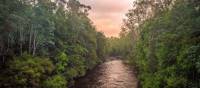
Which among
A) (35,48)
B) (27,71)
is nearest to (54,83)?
(27,71)

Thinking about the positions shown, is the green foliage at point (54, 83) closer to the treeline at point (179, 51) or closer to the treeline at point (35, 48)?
the treeline at point (35, 48)

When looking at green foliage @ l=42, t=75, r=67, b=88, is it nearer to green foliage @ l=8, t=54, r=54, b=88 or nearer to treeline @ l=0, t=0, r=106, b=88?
treeline @ l=0, t=0, r=106, b=88

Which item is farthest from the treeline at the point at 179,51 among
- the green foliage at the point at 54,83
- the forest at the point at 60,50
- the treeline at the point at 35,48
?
the treeline at the point at 35,48

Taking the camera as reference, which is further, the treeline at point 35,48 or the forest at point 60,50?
the treeline at point 35,48

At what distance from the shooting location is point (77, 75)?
45656 mm

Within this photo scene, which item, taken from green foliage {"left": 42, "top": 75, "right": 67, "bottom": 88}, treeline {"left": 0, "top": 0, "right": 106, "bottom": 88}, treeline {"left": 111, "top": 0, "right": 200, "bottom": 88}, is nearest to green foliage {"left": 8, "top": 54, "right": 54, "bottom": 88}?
treeline {"left": 0, "top": 0, "right": 106, "bottom": 88}

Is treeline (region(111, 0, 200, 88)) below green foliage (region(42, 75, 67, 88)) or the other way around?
the other way around

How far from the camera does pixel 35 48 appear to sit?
3906 centimetres

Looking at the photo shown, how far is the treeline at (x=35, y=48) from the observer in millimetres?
29672

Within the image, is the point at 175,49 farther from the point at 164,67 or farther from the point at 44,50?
the point at 44,50

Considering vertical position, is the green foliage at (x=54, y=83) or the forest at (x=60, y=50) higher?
the forest at (x=60, y=50)

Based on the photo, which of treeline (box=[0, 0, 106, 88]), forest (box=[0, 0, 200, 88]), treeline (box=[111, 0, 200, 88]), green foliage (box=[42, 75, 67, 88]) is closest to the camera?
treeline (box=[111, 0, 200, 88])

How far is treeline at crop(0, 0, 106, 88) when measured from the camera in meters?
29.7

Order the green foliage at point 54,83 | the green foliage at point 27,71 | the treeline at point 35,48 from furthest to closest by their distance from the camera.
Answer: the green foliage at point 54,83, the treeline at point 35,48, the green foliage at point 27,71
